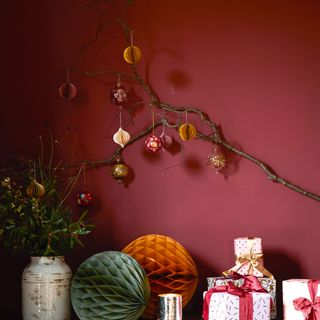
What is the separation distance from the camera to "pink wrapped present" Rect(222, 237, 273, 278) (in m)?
1.86

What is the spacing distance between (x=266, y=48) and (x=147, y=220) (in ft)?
2.45

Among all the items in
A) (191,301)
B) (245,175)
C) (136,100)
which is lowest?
(191,301)

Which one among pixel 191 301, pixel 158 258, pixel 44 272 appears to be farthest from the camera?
pixel 191 301

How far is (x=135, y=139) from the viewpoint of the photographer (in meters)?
2.06

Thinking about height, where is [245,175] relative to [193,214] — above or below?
above

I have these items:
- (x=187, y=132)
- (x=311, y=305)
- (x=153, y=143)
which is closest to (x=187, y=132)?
(x=187, y=132)

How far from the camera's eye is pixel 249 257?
1.87 metres

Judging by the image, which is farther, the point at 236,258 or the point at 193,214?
the point at 193,214

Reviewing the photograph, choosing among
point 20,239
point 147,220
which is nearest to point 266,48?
point 147,220

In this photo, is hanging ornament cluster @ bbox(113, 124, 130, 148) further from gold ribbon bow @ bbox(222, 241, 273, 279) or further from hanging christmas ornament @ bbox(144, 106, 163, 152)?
gold ribbon bow @ bbox(222, 241, 273, 279)

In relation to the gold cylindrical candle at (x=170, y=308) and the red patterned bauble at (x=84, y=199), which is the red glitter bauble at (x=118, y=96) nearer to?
the red patterned bauble at (x=84, y=199)

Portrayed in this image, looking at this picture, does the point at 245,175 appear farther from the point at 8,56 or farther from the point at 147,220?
the point at 8,56

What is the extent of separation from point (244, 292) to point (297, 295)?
157 mm

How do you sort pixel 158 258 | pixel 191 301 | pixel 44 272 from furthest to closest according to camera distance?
1. pixel 191 301
2. pixel 158 258
3. pixel 44 272
